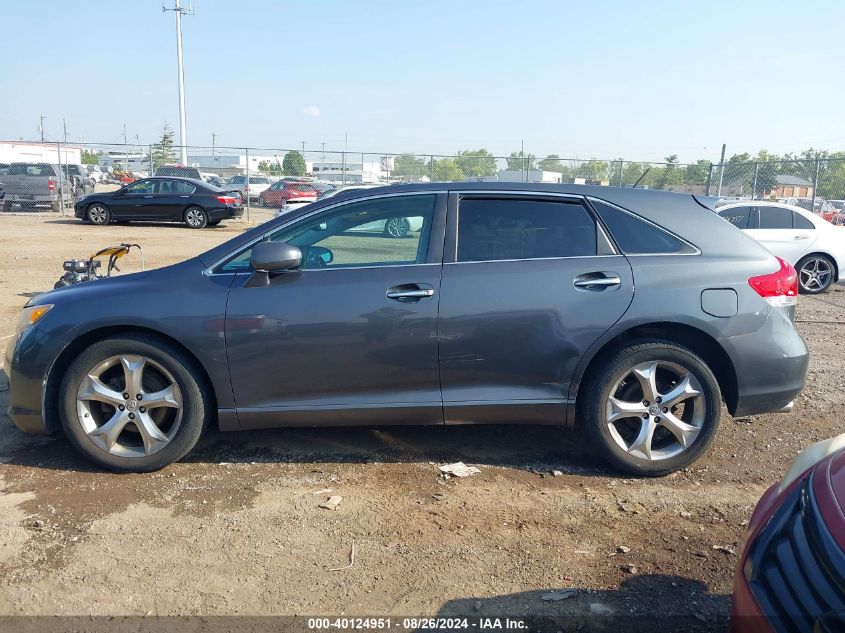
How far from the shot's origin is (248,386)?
400 centimetres

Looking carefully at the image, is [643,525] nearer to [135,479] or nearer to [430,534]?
[430,534]

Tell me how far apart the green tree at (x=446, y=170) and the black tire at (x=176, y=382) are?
22.3 meters

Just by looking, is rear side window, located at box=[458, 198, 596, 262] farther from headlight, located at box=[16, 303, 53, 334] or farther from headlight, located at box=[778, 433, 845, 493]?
headlight, located at box=[16, 303, 53, 334]

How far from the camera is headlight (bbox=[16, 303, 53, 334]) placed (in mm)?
4070

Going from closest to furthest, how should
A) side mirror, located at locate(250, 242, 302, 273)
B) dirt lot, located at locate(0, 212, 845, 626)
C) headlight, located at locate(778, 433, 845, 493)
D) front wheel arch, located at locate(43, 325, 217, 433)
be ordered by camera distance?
headlight, located at locate(778, 433, 845, 493) → dirt lot, located at locate(0, 212, 845, 626) → side mirror, located at locate(250, 242, 302, 273) → front wheel arch, located at locate(43, 325, 217, 433)

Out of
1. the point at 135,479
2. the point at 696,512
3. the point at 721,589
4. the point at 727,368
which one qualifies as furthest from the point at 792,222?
the point at 135,479

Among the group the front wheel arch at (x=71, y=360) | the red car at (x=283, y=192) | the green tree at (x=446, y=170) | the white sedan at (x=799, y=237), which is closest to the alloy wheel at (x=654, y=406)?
the front wheel arch at (x=71, y=360)

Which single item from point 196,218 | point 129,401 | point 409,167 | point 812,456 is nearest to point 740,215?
point 812,456

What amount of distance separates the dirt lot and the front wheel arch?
369 millimetres

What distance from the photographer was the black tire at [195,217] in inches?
819

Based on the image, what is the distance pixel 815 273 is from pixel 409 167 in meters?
17.7

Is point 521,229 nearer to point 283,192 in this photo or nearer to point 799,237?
point 799,237

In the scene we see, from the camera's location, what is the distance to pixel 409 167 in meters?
26.9

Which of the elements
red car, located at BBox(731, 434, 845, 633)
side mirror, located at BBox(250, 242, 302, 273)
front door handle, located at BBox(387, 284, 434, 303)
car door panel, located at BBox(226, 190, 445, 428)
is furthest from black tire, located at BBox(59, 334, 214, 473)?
red car, located at BBox(731, 434, 845, 633)
